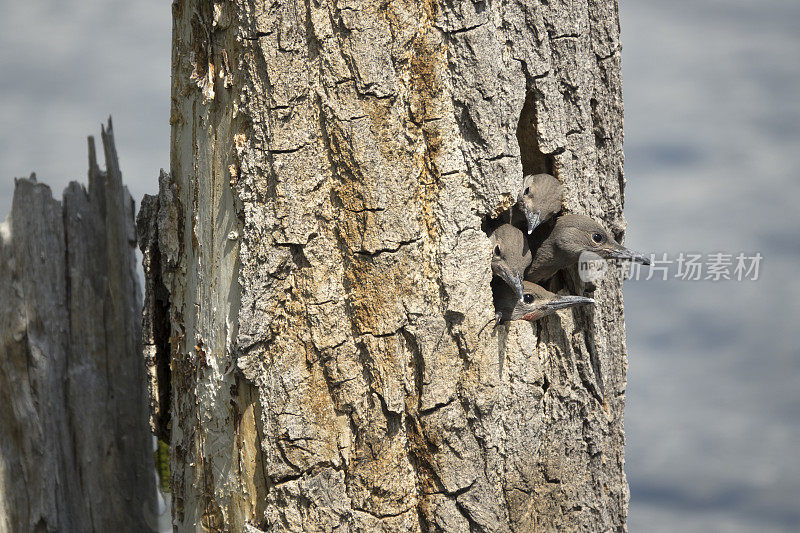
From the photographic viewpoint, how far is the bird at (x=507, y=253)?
226cm

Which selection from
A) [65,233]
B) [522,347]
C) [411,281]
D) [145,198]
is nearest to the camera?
[411,281]

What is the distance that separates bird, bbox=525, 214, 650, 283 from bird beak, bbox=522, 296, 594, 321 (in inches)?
4.1

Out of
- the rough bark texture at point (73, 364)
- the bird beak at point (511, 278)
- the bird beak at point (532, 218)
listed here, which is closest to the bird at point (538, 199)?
the bird beak at point (532, 218)

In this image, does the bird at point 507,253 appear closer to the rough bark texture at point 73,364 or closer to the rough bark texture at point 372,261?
the rough bark texture at point 372,261

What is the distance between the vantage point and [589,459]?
2.49 metres

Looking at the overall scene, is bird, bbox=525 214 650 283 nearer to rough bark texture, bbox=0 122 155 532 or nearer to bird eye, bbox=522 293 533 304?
bird eye, bbox=522 293 533 304

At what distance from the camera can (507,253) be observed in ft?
7.51

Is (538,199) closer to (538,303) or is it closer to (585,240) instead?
(585,240)

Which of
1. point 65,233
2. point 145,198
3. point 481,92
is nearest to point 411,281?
point 481,92

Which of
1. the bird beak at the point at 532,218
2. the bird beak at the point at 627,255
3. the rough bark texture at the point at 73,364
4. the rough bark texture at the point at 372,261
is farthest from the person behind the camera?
the rough bark texture at the point at 73,364

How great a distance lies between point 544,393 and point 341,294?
2.27 feet

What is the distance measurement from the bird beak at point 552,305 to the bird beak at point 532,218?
0.22 meters

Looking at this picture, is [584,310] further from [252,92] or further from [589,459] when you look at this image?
[252,92]

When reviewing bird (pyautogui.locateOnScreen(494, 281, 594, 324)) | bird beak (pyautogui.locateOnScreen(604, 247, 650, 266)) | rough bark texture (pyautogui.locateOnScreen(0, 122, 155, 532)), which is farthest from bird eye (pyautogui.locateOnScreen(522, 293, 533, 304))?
rough bark texture (pyautogui.locateOnScreen(0, 122, 155, 532))
